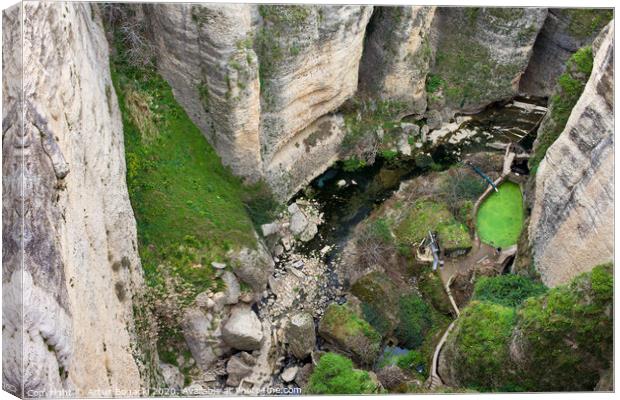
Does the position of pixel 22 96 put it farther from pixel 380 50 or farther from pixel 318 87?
pixel 380 50

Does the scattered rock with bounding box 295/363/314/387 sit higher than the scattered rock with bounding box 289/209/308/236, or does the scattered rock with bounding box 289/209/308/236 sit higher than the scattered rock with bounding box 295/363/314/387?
the scattered rock with bounding box 289/209/308/236

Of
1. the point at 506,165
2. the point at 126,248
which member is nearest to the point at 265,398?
the point at 126,248

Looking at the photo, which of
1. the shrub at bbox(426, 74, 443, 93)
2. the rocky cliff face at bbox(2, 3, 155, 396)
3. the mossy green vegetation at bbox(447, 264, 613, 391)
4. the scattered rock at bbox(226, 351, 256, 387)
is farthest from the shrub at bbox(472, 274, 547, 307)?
the shrub at bbox(426, 74, 443, 93)

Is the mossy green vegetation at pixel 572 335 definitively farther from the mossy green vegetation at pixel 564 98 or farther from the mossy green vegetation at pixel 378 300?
the mossy green vegetation at pixel 564 98

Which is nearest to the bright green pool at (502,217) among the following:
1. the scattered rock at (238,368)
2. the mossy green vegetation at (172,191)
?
the mossy green vegetation at (172,191)

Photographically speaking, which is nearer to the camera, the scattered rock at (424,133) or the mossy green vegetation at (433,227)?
the mossy green vegetation at (433,227)

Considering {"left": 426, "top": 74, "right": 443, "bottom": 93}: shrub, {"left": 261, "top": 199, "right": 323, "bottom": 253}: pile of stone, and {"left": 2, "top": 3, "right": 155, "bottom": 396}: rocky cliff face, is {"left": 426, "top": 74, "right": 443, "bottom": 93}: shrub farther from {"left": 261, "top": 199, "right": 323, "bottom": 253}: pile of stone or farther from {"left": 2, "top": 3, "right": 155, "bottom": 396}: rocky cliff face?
{"left": 2, "top": 3, "right": 155, "bottom": 396}: rocky cliff face

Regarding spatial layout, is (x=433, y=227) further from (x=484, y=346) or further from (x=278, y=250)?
(x=484, y=346)
